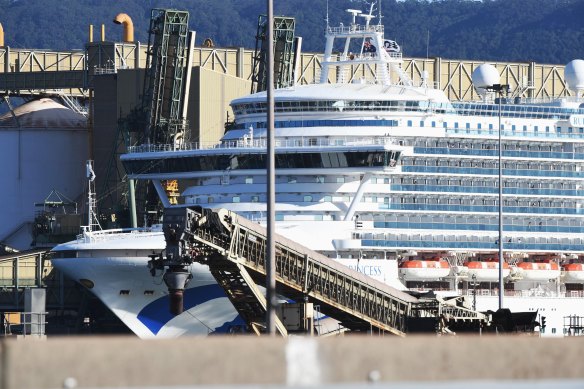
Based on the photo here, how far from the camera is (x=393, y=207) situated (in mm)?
73188

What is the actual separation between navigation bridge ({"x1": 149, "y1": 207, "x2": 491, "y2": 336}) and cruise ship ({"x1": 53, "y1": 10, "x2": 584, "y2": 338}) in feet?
34.0

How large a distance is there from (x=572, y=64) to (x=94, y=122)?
34.3 metres

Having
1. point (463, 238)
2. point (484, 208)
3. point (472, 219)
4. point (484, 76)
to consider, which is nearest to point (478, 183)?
point (484, 208)

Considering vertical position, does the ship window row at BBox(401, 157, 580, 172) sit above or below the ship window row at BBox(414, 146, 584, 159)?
below

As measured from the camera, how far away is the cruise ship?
67125mm

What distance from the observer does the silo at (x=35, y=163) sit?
10856cm

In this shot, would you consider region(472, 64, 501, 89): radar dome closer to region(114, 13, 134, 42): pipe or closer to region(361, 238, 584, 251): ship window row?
region(361, 238, 584, 251): ship window row

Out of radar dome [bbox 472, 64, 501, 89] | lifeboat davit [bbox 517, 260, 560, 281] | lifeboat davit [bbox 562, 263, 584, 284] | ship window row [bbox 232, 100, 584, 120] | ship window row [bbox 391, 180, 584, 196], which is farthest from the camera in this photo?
radar dome [bbox 472, 64, 501, 89]

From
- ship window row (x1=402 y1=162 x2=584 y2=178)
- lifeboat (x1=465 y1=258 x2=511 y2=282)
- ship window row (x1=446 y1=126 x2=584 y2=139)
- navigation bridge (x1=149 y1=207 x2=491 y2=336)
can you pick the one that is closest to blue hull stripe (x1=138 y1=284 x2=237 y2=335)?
navigation bridge (x1=149 y1=207 x2=491 y2=336)

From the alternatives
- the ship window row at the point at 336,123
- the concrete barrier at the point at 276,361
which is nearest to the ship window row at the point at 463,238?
the ship window row at the point at 336,123

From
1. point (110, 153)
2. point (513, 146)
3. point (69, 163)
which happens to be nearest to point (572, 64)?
point (513, 146)

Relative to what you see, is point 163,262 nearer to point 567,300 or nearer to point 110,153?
point 567,300

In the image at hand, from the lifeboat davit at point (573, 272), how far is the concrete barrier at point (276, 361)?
203 feet

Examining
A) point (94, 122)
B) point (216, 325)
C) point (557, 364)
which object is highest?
point (94, 122)
